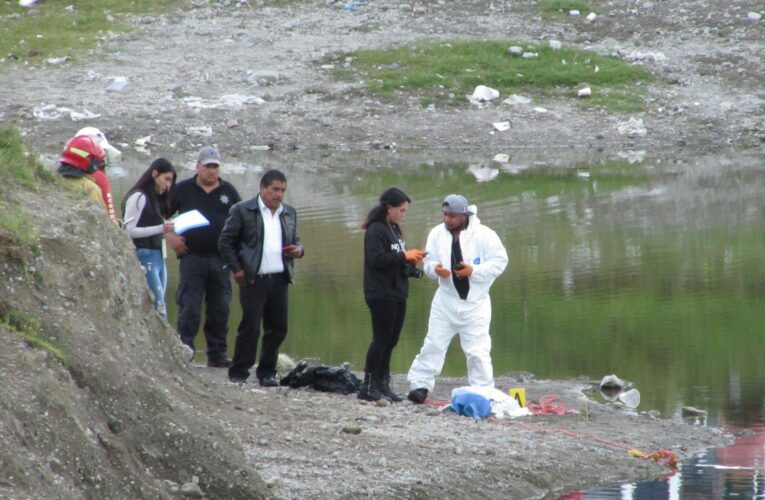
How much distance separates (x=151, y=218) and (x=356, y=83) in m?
28.1

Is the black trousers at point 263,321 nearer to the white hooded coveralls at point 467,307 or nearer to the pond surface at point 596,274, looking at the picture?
the white hooded coveralls at point 467,307

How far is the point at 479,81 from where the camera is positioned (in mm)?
40562

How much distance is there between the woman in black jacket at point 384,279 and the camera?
38.6 feet

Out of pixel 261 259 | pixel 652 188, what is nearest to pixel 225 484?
pixel 261 259

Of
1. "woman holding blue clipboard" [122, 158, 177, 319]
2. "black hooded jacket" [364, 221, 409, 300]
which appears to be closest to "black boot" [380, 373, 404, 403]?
"black hooded jacket" [364, 221, 409, 300]

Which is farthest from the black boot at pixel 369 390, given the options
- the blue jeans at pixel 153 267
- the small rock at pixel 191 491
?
the small rock at pixel 191 491

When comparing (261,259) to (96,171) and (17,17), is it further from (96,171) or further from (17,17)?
(17,17)

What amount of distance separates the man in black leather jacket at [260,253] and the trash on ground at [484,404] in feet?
5.51

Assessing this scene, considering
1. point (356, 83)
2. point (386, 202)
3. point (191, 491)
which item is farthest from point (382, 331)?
point (356, 83)

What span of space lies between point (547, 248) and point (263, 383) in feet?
33.5

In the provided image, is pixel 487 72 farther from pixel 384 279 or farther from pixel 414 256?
pixel 384 279

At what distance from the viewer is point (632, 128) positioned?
3816 centimetres

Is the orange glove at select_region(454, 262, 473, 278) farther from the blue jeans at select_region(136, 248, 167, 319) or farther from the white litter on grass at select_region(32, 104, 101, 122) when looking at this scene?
the white litter on grass at select_region(32, 104, 101, 122)

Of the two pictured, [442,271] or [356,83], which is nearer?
[442,271]
